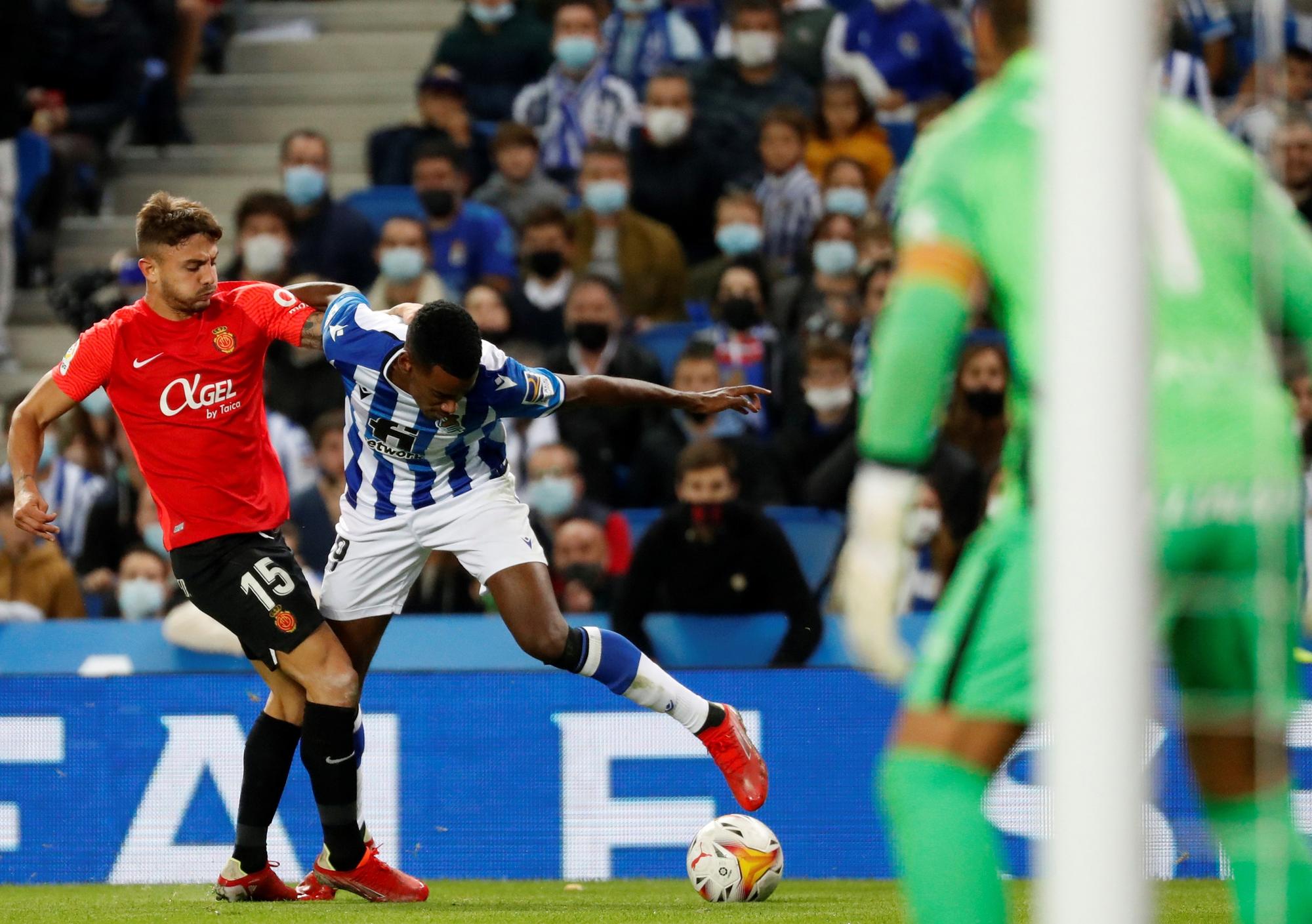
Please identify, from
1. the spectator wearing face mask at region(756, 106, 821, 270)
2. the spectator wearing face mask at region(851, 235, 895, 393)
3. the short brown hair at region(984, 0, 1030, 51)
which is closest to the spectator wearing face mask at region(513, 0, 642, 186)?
the spectator wearing face mask at region(756, 106, 821, 270)

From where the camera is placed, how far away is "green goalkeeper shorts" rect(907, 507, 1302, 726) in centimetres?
285

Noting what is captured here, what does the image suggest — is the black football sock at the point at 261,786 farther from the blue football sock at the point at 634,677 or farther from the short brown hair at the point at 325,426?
the short brown hair at the point at 325,426

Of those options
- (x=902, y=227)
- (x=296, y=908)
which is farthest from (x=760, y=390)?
(x=902, y=227)

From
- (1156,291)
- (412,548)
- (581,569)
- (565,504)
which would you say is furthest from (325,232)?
(1156,291)

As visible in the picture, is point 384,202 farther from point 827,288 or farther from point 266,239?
point 827,288

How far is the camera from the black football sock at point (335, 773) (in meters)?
6.03

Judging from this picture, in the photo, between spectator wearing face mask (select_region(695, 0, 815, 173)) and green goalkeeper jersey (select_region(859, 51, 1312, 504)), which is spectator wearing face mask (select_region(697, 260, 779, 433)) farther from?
green goalkeeper jersey (select_region(859, 51, 1312, 504))

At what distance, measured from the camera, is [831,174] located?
35.8 feet

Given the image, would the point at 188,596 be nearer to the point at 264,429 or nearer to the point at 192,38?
the point at 264,429

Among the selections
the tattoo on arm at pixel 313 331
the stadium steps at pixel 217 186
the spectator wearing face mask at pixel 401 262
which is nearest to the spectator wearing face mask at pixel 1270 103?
the tattoo on arm at pixel 313 331

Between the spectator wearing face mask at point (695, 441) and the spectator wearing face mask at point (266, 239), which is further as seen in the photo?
the spectator wearing face mask at point (266, 239)

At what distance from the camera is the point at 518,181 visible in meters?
11.4

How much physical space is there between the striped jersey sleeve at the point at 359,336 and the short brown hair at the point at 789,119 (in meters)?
5.21

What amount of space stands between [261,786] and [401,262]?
15.9 feet
